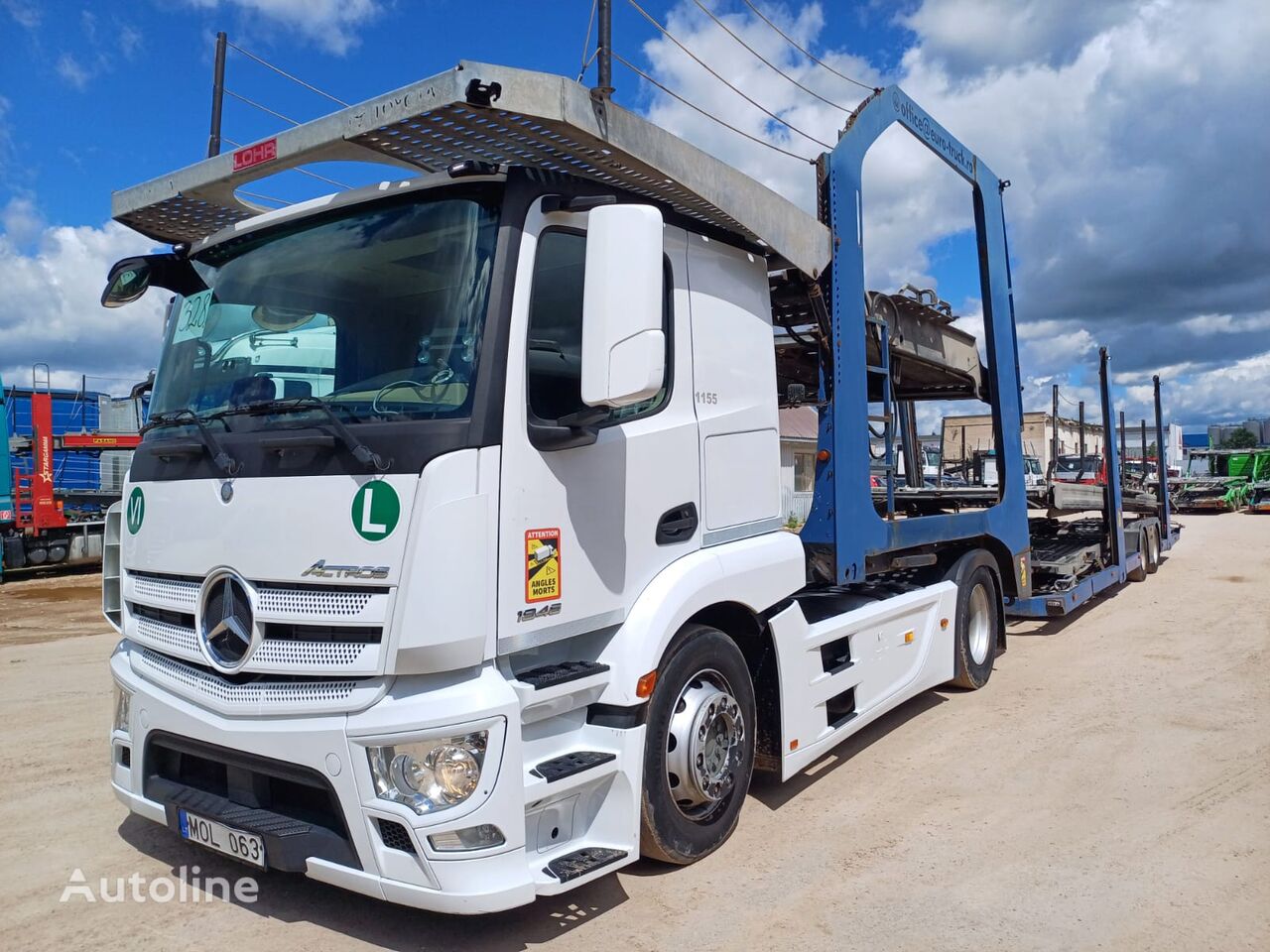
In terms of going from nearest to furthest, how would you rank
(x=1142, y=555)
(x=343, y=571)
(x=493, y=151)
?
(x=343, y=571)
(x=493, y=151)
(x=1142, y=555)

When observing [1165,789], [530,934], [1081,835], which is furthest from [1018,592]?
[530,934]

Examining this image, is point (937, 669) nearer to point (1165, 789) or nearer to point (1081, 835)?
point (1165, 789)

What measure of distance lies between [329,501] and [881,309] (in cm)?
412

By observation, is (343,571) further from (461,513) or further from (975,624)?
(975,624)

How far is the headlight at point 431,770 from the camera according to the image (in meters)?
2.90

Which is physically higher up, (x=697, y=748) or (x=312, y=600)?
(x=312, y=600)

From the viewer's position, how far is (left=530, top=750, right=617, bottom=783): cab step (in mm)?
3143

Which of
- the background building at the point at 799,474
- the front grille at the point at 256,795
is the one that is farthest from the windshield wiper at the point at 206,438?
the background building at the point at 799,474

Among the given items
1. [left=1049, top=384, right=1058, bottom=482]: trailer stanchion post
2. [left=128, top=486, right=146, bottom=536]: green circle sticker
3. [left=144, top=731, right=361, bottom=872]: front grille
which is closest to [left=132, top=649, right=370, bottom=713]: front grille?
[left=144, top=731, right=361, bottom=872]: front grille

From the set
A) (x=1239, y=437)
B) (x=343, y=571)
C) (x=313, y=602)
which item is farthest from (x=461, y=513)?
(x=1239, y=437)

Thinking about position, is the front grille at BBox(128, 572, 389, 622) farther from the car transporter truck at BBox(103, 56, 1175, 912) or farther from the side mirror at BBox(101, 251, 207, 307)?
the side mirror at BBox(101, 251, 207, 307)

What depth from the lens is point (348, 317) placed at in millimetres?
3410

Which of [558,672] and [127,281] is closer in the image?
[558,672]

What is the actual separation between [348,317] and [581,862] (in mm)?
2138
